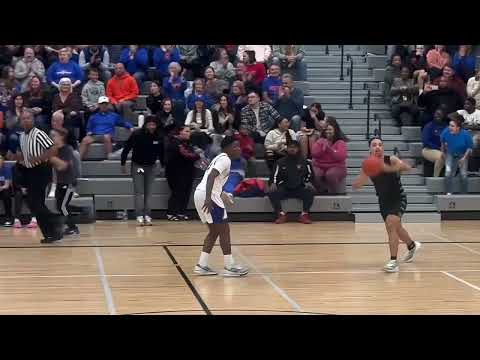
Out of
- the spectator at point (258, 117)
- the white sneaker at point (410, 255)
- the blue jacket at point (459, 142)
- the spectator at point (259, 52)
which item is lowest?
the white sneaker at point (410, 255)

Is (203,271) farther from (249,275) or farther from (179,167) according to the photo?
(179,167)

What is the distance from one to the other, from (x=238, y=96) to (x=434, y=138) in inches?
165

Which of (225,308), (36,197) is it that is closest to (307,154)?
(36,197)

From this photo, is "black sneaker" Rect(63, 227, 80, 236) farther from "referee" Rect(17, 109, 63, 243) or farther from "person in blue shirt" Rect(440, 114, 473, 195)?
"person in blue shirt" Rect(440, 114, 473, 195)

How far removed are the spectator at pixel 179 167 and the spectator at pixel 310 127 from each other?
2.23 m

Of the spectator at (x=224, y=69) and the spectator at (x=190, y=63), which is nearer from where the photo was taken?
the spectator at (x=224, y=69)

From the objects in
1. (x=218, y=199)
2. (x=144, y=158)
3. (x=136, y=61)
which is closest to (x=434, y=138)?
(x=144, y=158)

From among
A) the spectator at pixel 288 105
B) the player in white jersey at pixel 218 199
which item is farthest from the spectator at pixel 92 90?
the player in white jersey at pixel 218 199

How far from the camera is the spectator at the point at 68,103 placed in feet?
73.8

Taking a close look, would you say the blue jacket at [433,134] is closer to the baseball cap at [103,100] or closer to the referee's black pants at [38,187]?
the baseball cap at [103,100]

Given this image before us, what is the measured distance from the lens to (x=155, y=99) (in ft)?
75.6

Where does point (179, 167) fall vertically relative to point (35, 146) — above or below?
below
